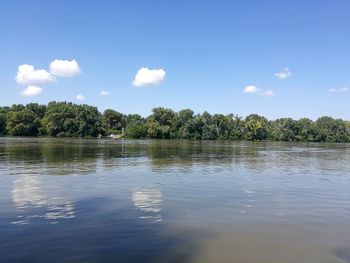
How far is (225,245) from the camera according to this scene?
402 inches

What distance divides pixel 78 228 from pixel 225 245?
4.11 m

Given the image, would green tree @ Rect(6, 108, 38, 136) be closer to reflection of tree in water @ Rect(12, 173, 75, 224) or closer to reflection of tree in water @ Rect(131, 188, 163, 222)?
reflection of tree in water @ Rect(12, 173, 75, 224)

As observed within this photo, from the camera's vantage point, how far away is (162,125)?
539 feet

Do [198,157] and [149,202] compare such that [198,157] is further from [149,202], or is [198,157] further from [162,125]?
[162,125]

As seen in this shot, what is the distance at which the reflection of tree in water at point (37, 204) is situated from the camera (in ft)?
41.7

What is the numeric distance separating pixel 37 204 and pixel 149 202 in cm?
409

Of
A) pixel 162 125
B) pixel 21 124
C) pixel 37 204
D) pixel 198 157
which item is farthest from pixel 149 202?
pixel 162 125

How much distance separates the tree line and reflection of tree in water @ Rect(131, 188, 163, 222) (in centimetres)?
13701

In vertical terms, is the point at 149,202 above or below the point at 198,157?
below

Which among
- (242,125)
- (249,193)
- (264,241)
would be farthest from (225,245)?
(242,125)

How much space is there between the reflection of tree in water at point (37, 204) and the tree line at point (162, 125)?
135 metres

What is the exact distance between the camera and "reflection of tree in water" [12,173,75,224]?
41.7ft

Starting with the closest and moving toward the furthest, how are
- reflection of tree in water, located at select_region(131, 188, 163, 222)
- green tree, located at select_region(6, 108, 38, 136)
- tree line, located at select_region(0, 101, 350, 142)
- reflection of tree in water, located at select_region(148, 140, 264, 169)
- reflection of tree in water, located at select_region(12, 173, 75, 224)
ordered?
reflection of tree in water, located at select_region(12, 173, 75, 224) → reflection of tree in water, located at select_region(131, 188, 163, 222) → reflection of tree in water, located at select_region(148, 140, 264, 169) → green tree, located at select_region(6, 108, 38, 136) → tree line, located at select_region(0, 101, 350, 142)

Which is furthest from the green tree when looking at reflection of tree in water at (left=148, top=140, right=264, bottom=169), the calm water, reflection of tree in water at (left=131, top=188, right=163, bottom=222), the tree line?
reflection of tree in water at (left=131, top=188, right=163, bottom=222)
